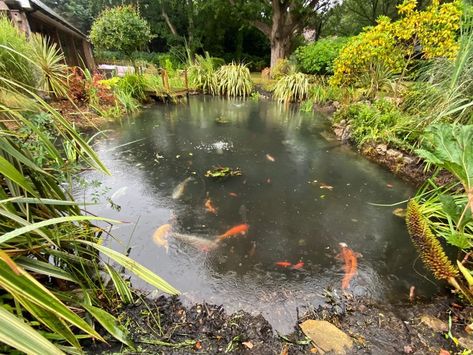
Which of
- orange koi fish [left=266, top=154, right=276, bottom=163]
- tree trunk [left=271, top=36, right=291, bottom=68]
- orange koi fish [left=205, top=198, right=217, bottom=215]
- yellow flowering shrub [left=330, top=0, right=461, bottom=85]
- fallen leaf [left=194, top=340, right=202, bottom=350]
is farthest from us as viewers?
tree trunk [left=271, top=36, right=291, bottom=68]

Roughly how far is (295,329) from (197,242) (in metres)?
1.07

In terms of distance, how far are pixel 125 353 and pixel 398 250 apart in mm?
2235

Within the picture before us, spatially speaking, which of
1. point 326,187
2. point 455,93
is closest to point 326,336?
point 326,187

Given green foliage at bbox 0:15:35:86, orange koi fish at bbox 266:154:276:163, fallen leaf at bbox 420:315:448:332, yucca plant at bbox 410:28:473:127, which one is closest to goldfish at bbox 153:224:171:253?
fallen leaf at bbox 420:315:448:332

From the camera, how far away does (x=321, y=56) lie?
28.0 feet

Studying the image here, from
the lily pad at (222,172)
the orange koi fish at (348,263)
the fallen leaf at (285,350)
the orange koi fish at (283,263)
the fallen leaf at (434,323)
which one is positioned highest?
the lily pad at (222,172)

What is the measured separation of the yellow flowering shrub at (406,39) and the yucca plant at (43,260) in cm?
493

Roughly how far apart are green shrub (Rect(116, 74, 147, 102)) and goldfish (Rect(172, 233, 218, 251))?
5514 millimetres

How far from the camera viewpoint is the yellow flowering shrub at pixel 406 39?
390 cm

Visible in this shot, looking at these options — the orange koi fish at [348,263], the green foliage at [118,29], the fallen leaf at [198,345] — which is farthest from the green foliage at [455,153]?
the green foliage at [118,29]

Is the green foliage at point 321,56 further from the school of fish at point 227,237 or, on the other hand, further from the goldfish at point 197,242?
the goldfish at point 197,242

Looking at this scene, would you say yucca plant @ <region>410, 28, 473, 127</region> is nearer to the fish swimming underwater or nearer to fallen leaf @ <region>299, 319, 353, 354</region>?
fallen leaf @ <region>299, 319, 353, 354</region>

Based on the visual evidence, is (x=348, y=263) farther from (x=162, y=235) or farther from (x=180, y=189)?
(x=180, y=189)

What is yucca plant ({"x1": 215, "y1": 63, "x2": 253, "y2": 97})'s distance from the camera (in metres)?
8.93
